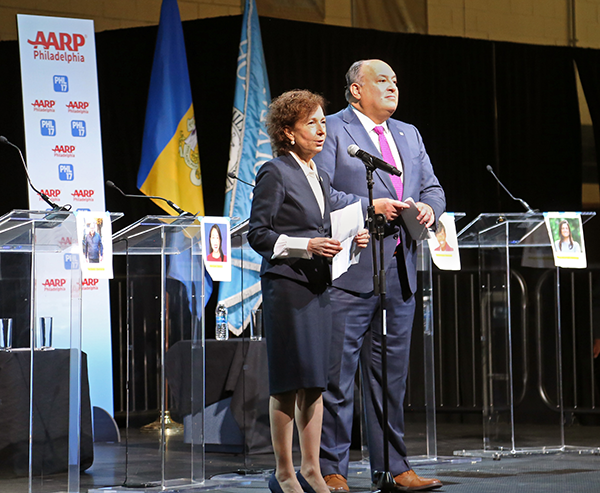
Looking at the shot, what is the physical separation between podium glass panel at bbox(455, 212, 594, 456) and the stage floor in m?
0.18

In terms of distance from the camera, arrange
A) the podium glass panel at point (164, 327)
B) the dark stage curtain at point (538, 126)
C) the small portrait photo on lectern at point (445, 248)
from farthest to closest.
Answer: the dark stage curtain at point (538, 126)
the small portrait photo on lectern at point (445, 248)
the podium glass panel at point (164, 327)

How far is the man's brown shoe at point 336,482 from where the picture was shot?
299 centimetres

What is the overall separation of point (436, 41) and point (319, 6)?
1.06 metres

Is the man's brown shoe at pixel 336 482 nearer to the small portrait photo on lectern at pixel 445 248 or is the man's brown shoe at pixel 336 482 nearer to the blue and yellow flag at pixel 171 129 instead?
the small portrait photo on lectern at pixel 445 248

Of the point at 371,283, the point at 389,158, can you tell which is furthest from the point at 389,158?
the point at 371,283

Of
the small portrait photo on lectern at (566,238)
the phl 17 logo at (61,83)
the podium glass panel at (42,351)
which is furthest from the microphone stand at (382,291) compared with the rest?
the phl 17 logo at (61,83)

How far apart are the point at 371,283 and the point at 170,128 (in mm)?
3213

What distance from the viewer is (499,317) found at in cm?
443

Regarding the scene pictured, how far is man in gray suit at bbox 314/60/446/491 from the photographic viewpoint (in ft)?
10.1

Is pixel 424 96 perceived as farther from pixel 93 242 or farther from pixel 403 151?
pixel 93 242

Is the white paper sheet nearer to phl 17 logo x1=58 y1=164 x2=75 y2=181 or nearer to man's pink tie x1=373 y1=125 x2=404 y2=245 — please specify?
man's pink tie x1=373 y1=125 x2=404 y2=245

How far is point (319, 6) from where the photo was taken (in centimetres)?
720

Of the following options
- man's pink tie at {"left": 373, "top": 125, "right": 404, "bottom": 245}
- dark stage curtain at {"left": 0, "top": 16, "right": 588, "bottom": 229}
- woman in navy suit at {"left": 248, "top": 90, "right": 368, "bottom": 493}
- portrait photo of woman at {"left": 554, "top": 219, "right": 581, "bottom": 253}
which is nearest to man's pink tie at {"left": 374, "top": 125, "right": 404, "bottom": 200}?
man's pink tie at {"left": 373, "top": 125, "right": 404, "bottom": 245}

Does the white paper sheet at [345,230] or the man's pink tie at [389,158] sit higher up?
the man's pink tie at [389,158]
